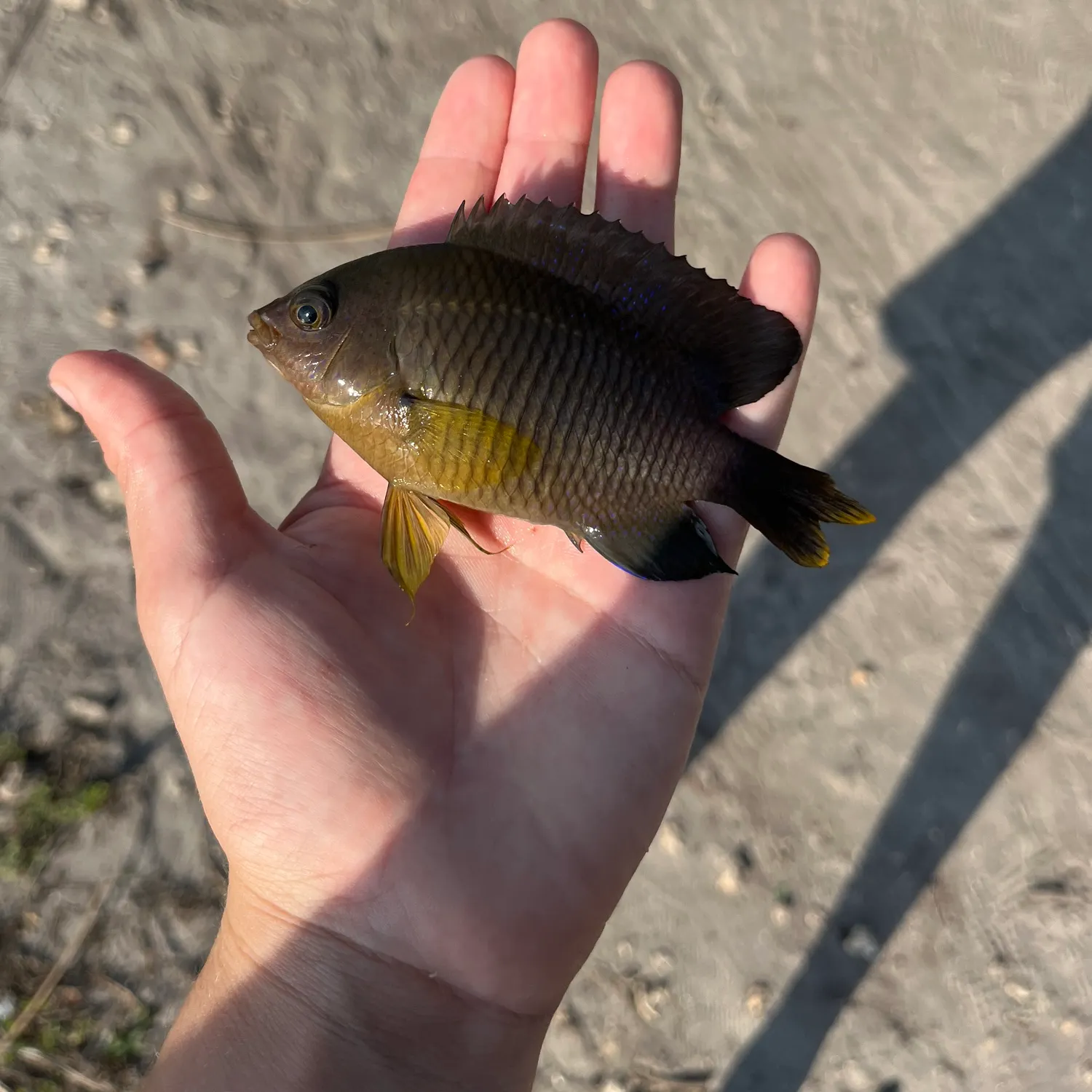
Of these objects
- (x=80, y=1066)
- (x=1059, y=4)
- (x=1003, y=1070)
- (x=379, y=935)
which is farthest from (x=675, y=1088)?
(x=1059, y=4)

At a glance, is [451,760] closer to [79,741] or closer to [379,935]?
[379,935]

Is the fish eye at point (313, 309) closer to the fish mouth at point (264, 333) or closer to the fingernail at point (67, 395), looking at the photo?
the fish mouth at point (264, 333)

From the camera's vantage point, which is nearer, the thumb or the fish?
the thumb

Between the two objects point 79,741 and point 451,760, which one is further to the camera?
point 79,741

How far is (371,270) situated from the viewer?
254 centimetres

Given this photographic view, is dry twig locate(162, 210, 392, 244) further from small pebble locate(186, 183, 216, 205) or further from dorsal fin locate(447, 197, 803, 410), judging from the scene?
dorsal fin locate(447, 197, 803, 410)

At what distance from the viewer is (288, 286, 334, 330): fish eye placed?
251 cm

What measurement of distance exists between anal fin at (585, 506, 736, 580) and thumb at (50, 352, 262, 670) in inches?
42.3

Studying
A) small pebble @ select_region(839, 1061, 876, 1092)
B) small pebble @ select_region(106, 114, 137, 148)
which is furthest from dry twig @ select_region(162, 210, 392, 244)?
small pebble @ select_region(839, 1061, 876, 1092)

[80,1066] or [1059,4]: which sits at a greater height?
[1059,4]

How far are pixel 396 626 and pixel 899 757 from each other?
107 inches

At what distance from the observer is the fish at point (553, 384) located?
246cm

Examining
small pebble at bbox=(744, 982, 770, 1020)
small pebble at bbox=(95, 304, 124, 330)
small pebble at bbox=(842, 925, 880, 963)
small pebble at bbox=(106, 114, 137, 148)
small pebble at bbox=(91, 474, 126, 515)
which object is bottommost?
small pebble at bbox=(91, 474, 126, 515)

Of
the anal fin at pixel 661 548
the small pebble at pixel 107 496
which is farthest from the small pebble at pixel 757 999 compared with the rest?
the small pebble at pixel 107 496
